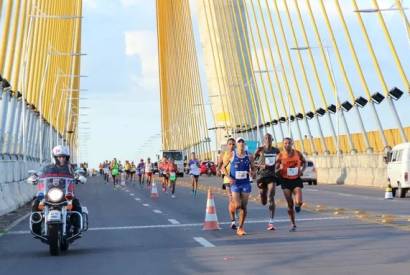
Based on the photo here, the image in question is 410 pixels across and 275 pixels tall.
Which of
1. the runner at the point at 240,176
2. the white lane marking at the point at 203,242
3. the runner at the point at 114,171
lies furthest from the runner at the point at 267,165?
the runner at the point at 114,171

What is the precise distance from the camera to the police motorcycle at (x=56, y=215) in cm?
1489

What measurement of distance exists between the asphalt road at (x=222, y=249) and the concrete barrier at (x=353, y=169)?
2520 centimetres

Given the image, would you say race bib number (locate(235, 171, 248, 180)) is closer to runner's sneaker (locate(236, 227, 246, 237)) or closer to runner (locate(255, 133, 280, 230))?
runner's sneaker (locate(236, 227, 246, 237))

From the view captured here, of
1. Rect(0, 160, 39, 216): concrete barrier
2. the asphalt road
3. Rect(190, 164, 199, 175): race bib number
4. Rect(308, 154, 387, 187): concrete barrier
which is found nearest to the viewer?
the asphalt road

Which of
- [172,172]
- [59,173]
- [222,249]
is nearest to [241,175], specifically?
[222,249]

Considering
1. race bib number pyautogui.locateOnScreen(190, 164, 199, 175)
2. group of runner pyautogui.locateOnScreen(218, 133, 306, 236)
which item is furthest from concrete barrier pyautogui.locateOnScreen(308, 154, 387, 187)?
group of runner pyautogui.locateOnScreen(218, 133, 306, 236)

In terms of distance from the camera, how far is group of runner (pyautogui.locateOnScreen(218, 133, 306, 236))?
18.3 metres

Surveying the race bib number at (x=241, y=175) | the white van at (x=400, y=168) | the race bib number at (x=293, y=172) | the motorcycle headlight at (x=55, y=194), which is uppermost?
the white van at (x=400, y=168)

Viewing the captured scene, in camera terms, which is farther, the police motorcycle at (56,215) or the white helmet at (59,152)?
the white helmet at (59,152)

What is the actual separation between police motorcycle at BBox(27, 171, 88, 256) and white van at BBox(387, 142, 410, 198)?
19929 mm

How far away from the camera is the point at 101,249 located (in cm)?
1567

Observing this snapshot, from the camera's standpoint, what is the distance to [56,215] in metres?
14.9

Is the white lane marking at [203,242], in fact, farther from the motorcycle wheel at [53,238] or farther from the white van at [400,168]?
the white van at [400,168]

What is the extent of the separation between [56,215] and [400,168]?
21652 millimetres
